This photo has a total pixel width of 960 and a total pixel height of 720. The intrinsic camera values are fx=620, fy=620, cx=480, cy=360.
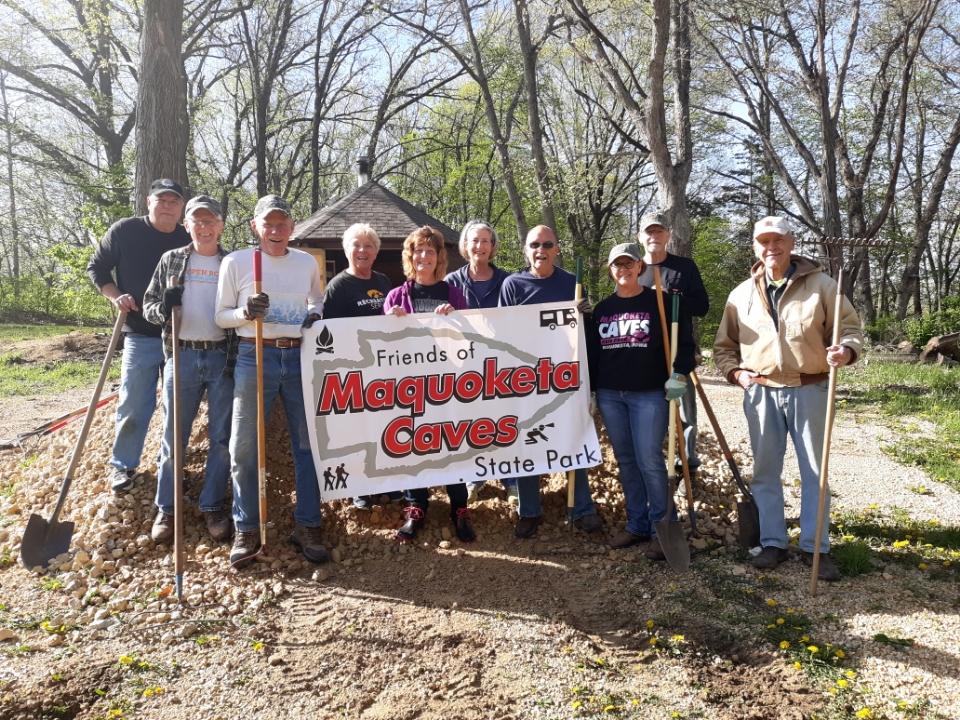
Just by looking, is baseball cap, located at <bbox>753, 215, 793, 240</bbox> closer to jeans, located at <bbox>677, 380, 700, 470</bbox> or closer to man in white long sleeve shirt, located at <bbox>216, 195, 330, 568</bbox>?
jeans, located at <bbox>677, 380, 700, 470</bbox>

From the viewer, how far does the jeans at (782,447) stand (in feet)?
12.9

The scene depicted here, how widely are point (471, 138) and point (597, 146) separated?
6.90 meters

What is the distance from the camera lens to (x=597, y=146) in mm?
23422

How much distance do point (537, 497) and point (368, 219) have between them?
9.33 m

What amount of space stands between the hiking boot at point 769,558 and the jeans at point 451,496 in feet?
6.74

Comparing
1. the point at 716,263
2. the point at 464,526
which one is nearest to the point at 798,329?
the point at 464,526

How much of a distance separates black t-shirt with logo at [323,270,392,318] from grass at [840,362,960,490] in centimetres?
574

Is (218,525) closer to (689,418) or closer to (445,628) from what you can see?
(445,628)

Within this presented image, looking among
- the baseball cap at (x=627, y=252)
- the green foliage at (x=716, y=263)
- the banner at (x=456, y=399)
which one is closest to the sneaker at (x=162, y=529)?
the banner at (x=456, y=399)

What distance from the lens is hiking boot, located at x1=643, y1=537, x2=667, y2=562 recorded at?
14.0 ft

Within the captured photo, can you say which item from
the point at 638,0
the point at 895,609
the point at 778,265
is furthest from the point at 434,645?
the point at 638,0

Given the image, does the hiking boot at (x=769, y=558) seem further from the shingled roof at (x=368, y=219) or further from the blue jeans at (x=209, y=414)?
the shingled roof at (x=368, y=219)

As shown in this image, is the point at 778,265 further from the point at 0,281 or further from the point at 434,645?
the point at 0,281

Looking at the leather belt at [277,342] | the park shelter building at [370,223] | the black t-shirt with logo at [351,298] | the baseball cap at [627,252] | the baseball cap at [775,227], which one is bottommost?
the leather belt at [277,342]
